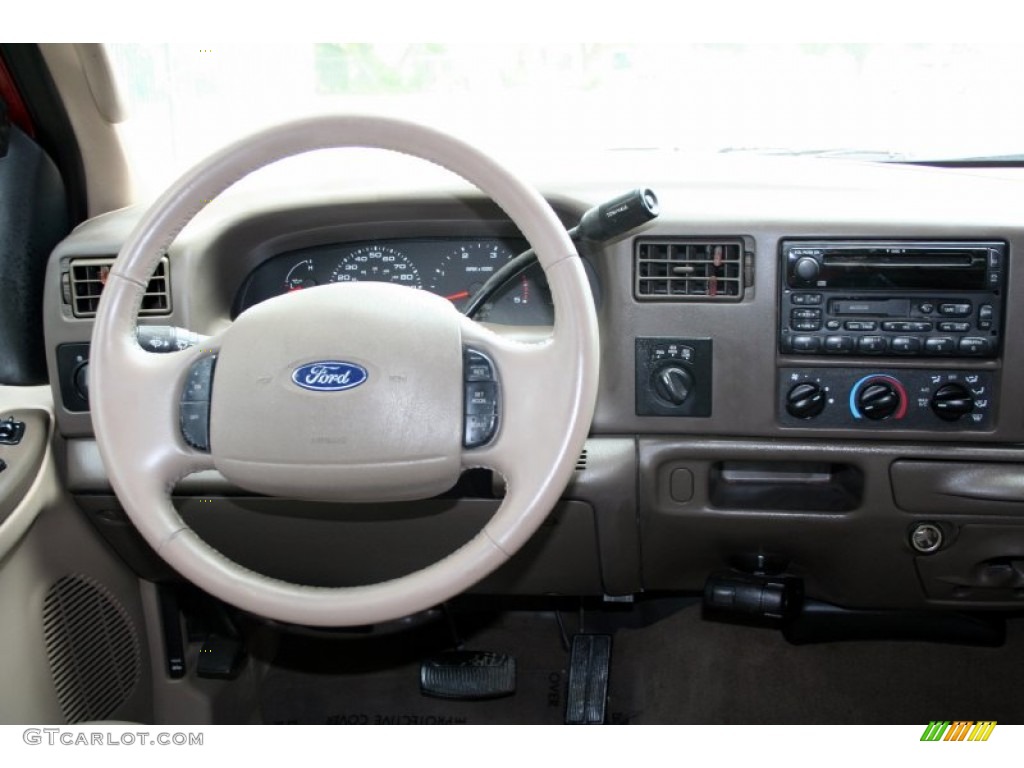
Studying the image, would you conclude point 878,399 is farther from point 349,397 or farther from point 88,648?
point 88,648

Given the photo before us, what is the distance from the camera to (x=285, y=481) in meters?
1.19

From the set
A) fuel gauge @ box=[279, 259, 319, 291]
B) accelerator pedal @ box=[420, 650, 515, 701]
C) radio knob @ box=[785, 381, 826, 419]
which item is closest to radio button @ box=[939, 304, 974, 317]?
radio knob @ box=[785, 381, 826, 419]

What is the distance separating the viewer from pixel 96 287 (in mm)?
1695

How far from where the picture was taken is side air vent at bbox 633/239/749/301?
158 centimetres

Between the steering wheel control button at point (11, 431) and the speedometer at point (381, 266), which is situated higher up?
the speedometer at point (381, 266)

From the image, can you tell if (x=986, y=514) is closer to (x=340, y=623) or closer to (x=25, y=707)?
(x=340, y=623)

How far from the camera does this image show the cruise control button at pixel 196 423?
3.97 feet

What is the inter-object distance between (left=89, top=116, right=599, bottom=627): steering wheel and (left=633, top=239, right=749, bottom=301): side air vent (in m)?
0.46

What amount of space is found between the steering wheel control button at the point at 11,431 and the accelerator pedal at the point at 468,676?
38.8 inches

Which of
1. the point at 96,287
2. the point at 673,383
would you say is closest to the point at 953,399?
the point at 673,383

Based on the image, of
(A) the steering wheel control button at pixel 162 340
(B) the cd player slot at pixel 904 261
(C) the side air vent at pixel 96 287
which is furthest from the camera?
(C) the side air vent at pixel 96 287

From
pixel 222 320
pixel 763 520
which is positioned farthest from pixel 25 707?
pixel 763 520
